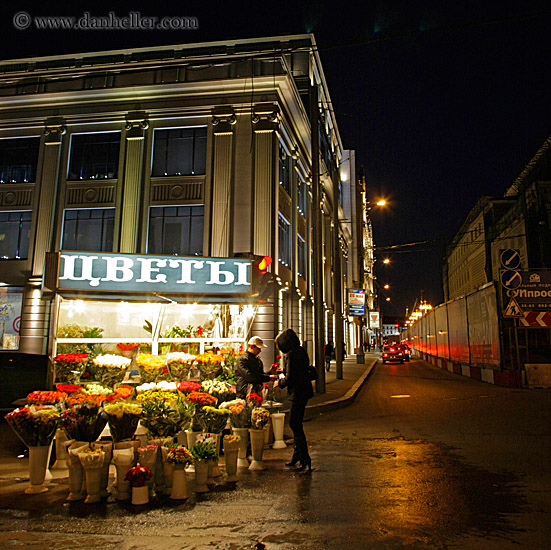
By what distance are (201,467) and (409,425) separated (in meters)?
6.30

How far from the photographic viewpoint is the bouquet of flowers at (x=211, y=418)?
7391mm

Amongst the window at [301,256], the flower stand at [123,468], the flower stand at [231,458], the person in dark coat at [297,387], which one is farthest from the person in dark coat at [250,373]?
the window at [301,256]

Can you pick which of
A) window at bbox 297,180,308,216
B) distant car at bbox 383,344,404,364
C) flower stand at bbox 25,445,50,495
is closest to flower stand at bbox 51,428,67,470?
flower stand at bbox 25,445,50,495

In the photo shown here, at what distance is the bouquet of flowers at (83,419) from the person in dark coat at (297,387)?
2.54 metres

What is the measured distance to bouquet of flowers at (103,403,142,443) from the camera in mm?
6555

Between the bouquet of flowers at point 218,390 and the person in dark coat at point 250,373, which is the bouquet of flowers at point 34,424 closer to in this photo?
the bouquet of flowers at point 218,390

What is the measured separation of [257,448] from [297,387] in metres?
1.14

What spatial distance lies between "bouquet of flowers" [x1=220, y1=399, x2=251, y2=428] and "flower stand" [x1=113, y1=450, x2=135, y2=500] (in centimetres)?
199

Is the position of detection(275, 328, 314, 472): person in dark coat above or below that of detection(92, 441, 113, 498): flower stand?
above

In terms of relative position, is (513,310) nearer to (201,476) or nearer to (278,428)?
(278,428)

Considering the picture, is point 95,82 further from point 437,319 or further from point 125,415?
point 437,319

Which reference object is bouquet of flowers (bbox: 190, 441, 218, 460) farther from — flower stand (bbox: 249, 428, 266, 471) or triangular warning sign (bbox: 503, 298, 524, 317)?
triangular warning sign (bbox: 503, 298, 524, 317)

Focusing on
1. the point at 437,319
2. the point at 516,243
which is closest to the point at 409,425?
the point at 437,319

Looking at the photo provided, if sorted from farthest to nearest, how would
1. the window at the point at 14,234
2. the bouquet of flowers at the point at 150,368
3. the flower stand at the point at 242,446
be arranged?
the window at the point at 14,234 < the bouquet of flowers at the point at 150,368 < the flower stand at the point at 242,446
